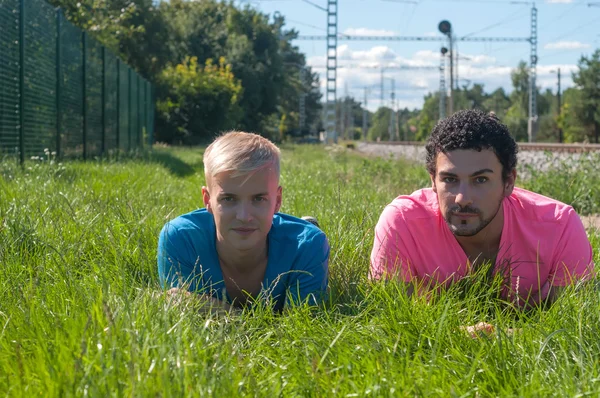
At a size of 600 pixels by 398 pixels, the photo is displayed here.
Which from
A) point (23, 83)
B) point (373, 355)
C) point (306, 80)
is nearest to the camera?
point (373, 355)

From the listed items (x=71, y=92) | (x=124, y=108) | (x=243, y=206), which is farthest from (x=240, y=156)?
(x=124, y=108)

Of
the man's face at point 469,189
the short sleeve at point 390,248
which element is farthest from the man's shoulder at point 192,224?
the man's face at point 469,189

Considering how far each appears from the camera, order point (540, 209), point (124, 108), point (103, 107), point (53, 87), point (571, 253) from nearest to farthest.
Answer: point (571, 253)
point (540, 209)
point (53, 87)
point (103, 107)
point (124, 108)

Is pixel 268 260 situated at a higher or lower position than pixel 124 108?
lower

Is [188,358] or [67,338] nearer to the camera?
[188,358]

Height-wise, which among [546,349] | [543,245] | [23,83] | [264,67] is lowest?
[546,349]

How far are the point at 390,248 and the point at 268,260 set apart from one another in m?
0.57

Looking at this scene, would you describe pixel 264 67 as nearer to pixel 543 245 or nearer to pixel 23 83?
pixel 23 83

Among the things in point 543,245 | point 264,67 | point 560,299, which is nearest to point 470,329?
point 560,299

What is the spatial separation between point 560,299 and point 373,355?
93 cm

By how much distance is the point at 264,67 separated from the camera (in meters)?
46.8

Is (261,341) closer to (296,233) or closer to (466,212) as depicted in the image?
(296,233)

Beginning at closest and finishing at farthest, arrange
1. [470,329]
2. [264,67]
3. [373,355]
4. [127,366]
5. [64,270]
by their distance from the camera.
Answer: [127,366], [373,355], [470,329], [64,270], [264,67]

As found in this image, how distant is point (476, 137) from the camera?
3521mm
